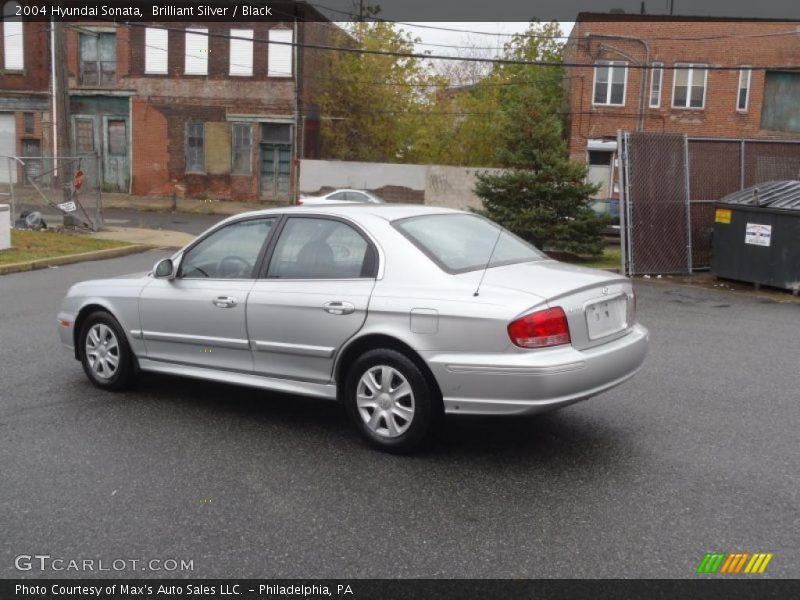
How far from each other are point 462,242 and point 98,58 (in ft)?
118

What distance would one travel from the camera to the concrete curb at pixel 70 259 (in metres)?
14.9

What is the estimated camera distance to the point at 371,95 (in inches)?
1457

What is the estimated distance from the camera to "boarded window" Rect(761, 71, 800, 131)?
32562 mm

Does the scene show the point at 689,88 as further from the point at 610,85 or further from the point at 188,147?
the point at 188,147

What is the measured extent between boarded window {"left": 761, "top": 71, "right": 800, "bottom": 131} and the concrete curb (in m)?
24.6

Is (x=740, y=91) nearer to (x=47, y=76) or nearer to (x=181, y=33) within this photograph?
(x=181, y=33)

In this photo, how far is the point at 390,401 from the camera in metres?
5.22

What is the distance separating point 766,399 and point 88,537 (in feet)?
16.8

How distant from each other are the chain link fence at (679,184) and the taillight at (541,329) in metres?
10.5

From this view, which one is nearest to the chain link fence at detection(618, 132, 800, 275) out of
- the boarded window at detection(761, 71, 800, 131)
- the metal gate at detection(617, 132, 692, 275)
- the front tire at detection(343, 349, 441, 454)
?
the metal gate at detection(617, 132, 692, 275)

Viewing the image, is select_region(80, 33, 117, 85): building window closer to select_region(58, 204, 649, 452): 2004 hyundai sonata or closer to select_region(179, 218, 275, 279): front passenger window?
select_region(58, 204, 649, 452): 2004 hyundai sonata

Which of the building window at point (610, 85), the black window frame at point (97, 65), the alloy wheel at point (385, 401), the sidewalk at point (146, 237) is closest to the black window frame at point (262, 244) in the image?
the alloy wheel at point (385, 401)

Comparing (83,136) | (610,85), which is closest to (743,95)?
(610,85)

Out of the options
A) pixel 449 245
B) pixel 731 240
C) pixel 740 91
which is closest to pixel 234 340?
pixel 449 245
